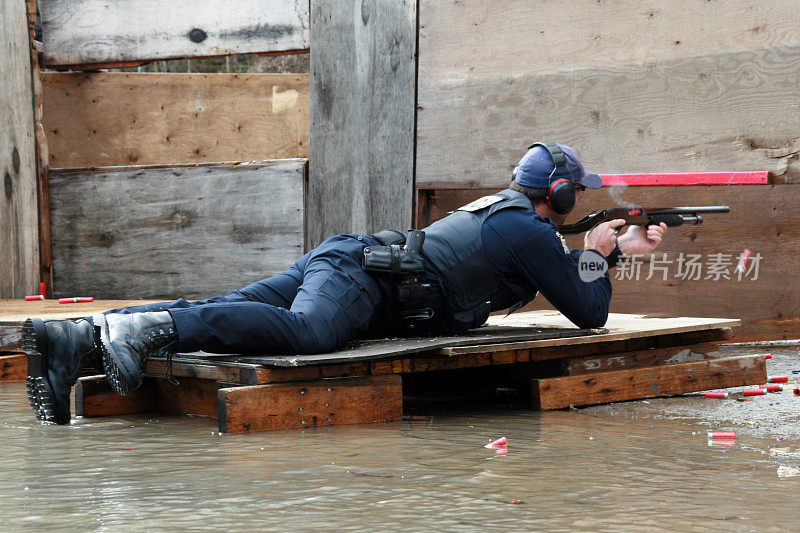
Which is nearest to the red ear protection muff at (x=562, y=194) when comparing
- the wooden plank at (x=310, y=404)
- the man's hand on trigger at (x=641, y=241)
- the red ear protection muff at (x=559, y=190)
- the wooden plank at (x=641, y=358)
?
the red ear protection muff at (x=559, y=190)

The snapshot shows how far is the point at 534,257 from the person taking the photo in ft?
15.0

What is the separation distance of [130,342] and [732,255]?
447 centimetres

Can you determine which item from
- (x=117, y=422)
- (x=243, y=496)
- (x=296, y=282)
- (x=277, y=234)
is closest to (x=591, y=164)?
(x=277, y=234)

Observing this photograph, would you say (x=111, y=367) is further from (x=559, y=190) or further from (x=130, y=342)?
(x=559, y=190)

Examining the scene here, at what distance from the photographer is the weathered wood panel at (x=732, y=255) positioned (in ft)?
22.0

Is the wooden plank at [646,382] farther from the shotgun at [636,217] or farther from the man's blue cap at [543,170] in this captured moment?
the man's blue cap at [543,170]

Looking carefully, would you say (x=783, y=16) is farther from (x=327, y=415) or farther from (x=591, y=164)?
(x=327, y=415)

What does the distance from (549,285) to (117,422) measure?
2.10 m

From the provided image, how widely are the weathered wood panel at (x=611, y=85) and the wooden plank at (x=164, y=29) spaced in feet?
3.99

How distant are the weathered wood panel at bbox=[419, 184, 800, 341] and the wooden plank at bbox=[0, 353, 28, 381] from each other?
13.2 ft

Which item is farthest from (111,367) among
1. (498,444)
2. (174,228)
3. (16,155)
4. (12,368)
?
(16,155)

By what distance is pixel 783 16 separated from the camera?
6539 mm

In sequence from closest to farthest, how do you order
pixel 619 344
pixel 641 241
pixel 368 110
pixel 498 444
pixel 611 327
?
1. pixel 498 444
2. pixel 641 241
3. pixel 619 344
4. pixel 611 327
5. pixel 368 110

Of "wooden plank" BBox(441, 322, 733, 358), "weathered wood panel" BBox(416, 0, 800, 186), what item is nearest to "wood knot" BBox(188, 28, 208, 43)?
"weathered wood panel" BBox(416, 0, 800, 186)
